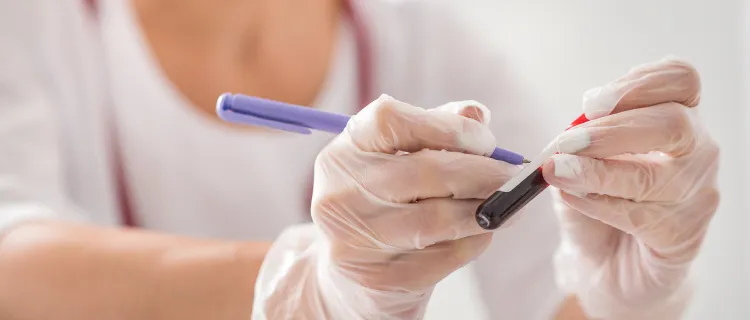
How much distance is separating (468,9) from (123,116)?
1.36 ft

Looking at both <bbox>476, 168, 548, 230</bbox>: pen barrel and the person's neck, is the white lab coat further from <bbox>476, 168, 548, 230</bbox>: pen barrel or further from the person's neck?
<bbox>476, 168, 548, 230</bbox>: pen barrel

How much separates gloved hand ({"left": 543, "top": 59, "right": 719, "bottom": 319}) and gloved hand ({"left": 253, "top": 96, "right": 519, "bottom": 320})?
1.8 inches

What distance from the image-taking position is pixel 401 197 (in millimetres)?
317

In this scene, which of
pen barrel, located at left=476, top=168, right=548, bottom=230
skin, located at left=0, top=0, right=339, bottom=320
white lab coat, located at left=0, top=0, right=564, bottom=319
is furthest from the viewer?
white lab coat, located at left=0, top=0, right=564, bottom=319

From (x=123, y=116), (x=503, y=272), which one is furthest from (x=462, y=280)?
(x=123, y=116)

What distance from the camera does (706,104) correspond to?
2.22ft

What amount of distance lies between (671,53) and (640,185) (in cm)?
39

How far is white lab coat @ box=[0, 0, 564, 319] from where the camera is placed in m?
0.52

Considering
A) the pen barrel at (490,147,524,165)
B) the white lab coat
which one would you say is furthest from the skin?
the pen barrel at (490,147,524,165)

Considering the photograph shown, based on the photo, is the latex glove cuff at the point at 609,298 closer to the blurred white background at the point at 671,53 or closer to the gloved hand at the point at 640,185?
the gloved hand at the point at 640,185

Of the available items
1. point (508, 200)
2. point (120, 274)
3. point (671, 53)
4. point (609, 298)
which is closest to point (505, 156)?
point (508, 200)

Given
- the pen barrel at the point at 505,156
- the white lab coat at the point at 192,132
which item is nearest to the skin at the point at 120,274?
the white lab coat at the point at 192,132

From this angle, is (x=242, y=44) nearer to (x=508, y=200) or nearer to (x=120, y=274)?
(x=120, y=274)

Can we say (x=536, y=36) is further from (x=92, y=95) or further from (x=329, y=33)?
(x=92, y=95)
